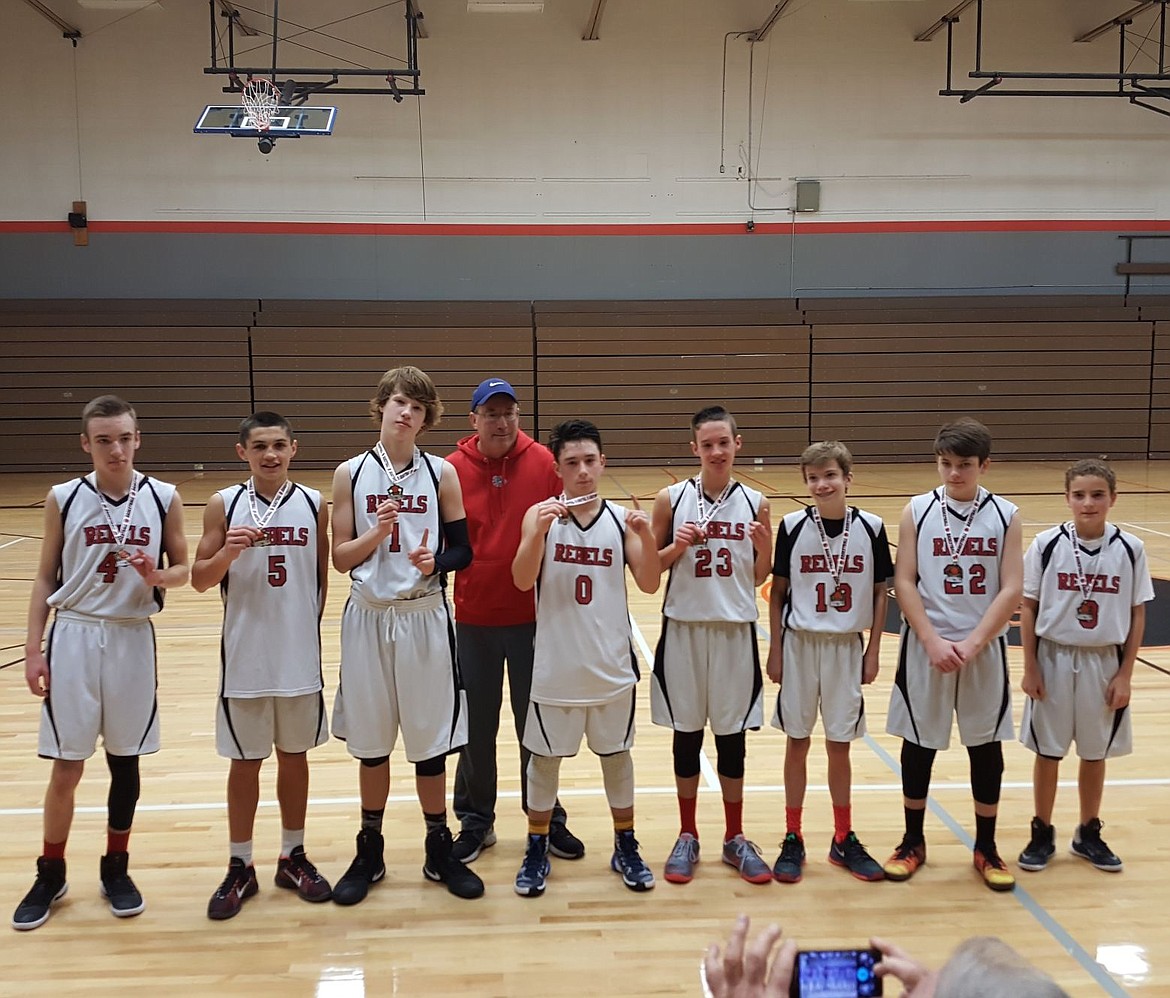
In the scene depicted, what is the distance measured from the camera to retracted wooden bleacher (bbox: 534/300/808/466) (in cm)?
1764

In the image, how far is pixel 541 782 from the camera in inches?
151

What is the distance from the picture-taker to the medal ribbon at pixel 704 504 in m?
4.00

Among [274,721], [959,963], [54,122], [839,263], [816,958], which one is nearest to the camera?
[959,963]

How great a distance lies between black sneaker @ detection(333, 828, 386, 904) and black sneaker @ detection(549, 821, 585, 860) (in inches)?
27.6

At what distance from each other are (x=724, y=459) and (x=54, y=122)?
1711 centimetres

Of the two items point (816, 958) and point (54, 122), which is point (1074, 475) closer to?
point (816, 958)

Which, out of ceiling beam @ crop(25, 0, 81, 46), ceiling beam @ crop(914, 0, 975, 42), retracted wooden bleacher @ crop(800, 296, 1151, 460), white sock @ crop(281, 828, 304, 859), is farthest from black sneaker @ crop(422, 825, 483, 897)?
ceiling beam @ crop(25, 0, 81, 46)

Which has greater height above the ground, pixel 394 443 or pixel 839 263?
pixel 839 263

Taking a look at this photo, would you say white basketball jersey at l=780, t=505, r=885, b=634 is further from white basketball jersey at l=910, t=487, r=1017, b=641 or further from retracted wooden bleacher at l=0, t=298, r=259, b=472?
retracted wooden bleacher at l=0, t=298, r=259, b=472

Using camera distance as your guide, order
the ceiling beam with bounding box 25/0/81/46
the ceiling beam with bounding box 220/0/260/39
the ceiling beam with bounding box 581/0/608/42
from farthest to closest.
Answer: the ceiling beam with bounding box 581/0/608/42 < the ceiling beam with bounding box 25/0/81/46 < the ceiling beam with bounding box 220/0/260/39

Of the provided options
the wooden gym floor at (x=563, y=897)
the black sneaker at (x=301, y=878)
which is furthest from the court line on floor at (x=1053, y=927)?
the black sneaker at (x=301, y=878)

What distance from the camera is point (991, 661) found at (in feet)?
12.7

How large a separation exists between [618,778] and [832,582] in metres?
1.15

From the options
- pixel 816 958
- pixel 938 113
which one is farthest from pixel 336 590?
pixel 938 113
